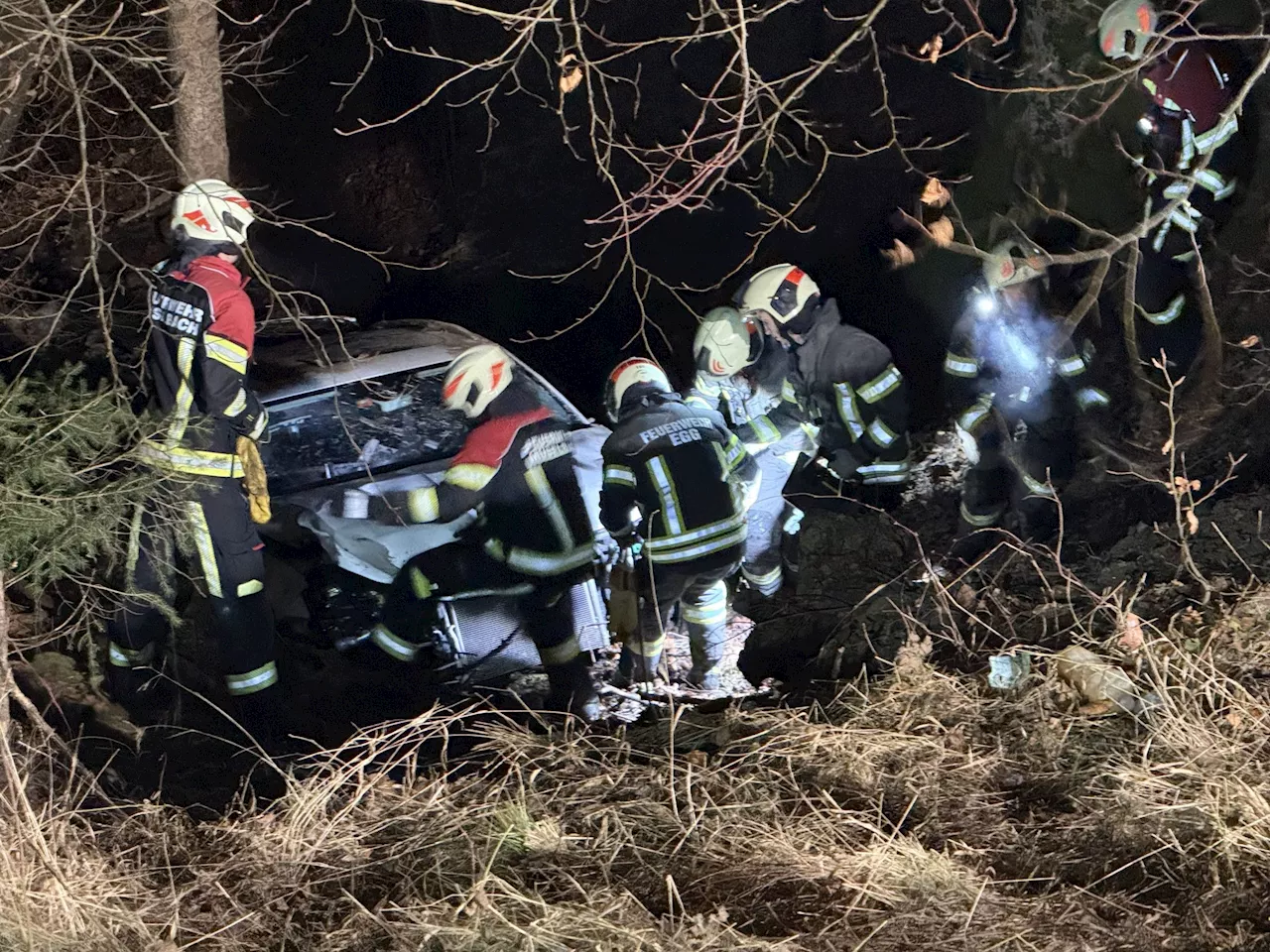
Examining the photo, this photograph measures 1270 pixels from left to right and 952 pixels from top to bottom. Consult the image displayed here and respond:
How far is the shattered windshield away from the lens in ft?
16.1

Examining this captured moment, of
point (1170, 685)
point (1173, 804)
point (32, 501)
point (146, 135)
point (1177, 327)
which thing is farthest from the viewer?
point (1177, 327)

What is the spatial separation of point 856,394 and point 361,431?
218 cm

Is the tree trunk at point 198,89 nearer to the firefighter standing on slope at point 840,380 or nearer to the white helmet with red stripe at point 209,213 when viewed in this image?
the white helmet with red stripe at point 209,213

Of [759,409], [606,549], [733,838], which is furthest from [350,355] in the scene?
[733,838]

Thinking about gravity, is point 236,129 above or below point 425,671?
above

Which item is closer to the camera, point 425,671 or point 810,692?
point 425,671

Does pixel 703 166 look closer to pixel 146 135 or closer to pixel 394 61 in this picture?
pixel 394 61

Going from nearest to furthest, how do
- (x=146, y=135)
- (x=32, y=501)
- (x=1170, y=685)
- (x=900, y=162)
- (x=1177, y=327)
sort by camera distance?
(x=32, y=501) < (x=1170, y=685) < (x=146, y=135) < (x=900, y=162) < (x=1177, y=327)

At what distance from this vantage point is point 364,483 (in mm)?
4926

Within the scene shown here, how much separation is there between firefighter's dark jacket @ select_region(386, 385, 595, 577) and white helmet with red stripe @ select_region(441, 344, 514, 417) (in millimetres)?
56

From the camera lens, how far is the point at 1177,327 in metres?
6.50

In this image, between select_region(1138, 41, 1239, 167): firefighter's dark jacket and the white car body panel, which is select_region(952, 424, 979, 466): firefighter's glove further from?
the white car body panel

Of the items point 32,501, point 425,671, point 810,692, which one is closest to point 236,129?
point 32,501

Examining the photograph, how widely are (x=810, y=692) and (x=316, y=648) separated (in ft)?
6.92
